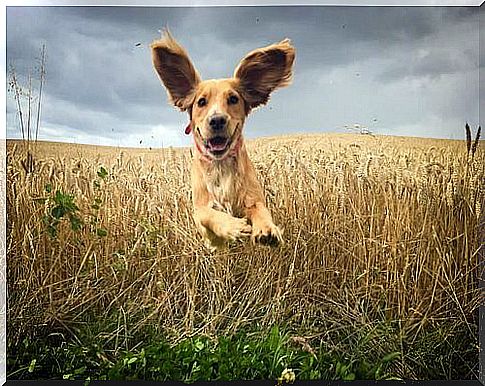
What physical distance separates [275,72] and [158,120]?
31.3 inches

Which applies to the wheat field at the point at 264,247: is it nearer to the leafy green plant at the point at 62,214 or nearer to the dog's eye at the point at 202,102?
the leafy green plant at the point at 62,214

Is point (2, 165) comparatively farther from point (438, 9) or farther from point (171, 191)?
point (438, 9)

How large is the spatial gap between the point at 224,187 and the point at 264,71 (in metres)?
0.77

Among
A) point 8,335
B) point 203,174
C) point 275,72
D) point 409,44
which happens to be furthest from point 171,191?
point 409,44

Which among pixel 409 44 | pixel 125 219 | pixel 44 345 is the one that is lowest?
pixel 44 345

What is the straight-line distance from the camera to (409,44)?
574cm

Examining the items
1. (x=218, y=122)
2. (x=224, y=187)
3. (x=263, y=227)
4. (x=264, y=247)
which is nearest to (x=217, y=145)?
(x=218, y=122)

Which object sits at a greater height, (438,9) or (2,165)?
(438,9)

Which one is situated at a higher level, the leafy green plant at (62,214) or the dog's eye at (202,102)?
the dog's eye at (202,102)

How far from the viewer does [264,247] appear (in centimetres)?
573

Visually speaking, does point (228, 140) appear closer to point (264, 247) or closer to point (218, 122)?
point (218, 122)

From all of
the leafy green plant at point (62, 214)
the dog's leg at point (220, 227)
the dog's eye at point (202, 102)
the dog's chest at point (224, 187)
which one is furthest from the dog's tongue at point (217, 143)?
the leafy green plant at point (62, 214)

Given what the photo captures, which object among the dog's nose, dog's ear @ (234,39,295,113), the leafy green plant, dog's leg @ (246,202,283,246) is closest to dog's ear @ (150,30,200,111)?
the dog's nose

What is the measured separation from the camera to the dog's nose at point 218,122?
5.64 m
